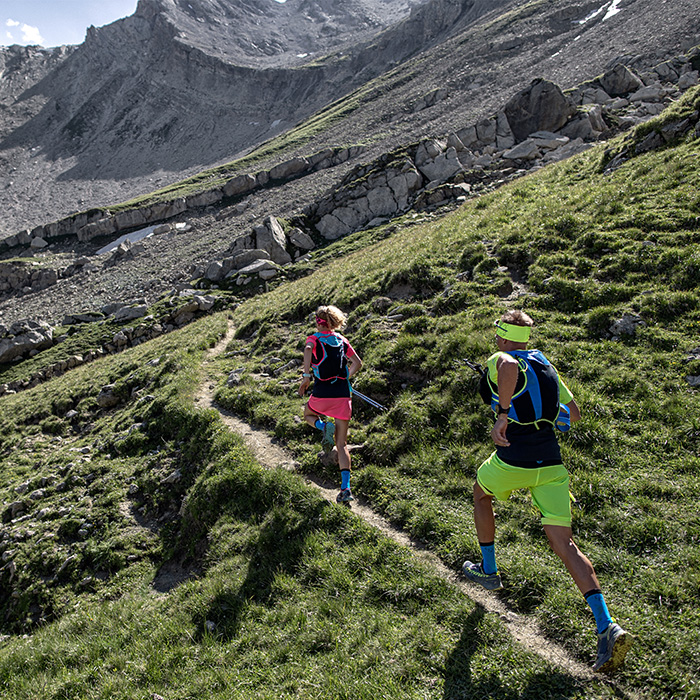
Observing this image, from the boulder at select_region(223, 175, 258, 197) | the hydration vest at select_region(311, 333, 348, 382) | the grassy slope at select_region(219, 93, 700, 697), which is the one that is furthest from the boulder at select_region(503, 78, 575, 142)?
the boulder at select_region(223, 175, 258, 197)

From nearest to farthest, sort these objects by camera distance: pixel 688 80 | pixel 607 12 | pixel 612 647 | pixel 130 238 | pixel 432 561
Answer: pixel 612 647 → pixel 432 561 → pixel 688 80 → pixel 130 238 → pixel 607 12

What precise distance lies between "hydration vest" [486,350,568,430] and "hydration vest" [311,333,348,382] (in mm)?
3545

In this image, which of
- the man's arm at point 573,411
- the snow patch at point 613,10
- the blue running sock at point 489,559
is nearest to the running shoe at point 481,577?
the blue running sock at point 489,559

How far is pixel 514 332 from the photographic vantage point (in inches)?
209

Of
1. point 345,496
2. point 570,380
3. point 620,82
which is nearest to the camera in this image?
point 345,496

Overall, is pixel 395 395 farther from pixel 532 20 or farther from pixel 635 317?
pixel 532 20

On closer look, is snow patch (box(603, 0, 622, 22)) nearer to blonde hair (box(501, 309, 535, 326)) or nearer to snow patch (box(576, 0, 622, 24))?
snow patch (box(576, 0, 622, 24))

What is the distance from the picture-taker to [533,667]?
480 centimetres

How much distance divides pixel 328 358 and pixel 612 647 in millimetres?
5582

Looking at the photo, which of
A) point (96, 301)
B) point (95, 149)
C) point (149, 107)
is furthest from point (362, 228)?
point (149, 107)

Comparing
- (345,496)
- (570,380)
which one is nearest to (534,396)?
(345,496)

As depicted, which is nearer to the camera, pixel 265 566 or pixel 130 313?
pixel 265 566

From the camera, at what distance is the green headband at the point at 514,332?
529 cm

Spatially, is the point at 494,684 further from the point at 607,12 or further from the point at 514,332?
the point at 607,12
